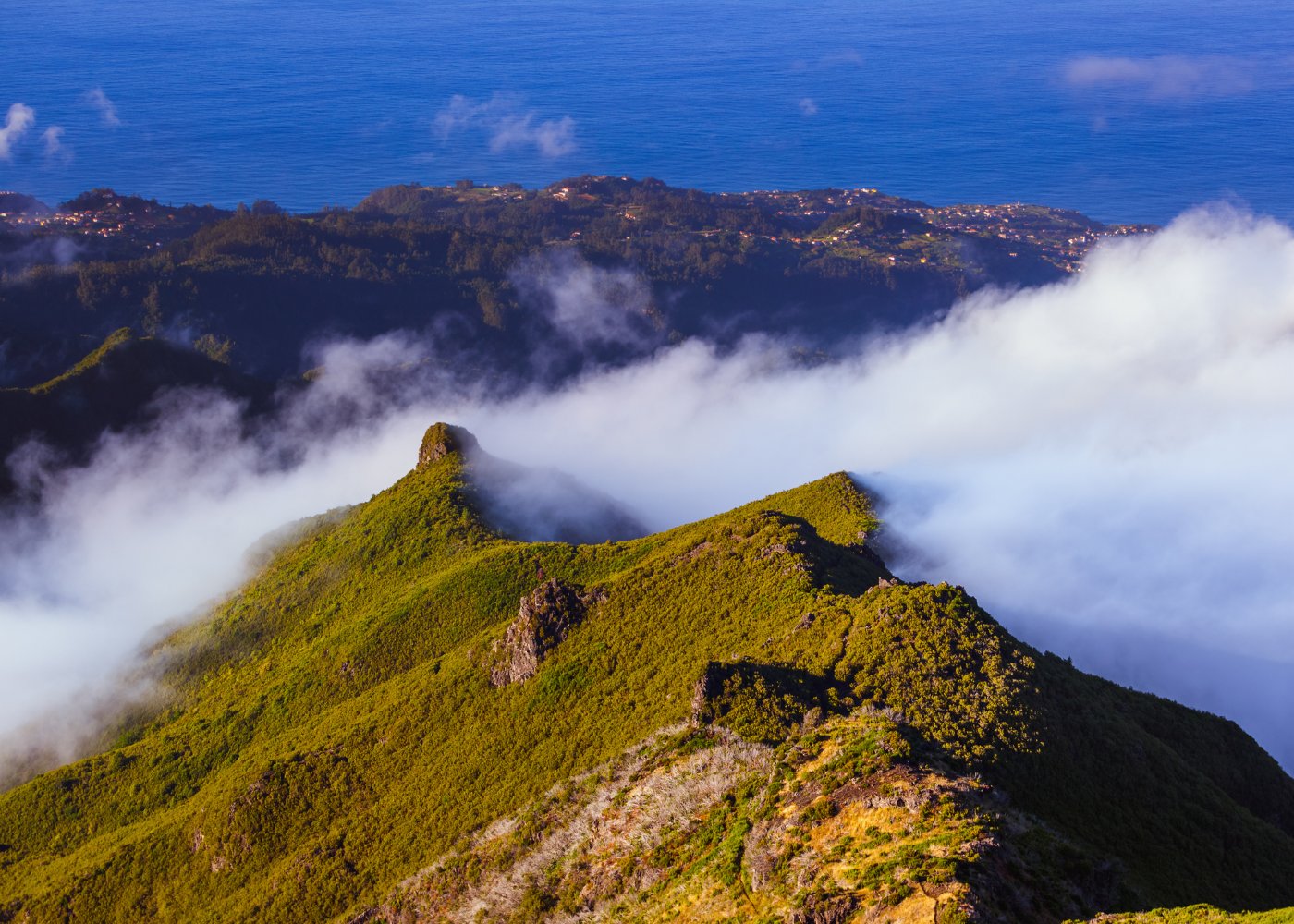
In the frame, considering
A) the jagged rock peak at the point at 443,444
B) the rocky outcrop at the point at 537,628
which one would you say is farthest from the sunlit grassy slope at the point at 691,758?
the jagged rock peak at the point at 443,444

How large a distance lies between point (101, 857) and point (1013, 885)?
43.8 meters

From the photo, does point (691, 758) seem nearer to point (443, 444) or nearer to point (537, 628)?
point (537, 628)

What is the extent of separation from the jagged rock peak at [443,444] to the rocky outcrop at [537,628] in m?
39.5

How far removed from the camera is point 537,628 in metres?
51.7

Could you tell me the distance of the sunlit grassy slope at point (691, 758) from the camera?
30.7 meters

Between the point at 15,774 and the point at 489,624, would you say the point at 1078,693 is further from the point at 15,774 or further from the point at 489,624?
the point at 15,774

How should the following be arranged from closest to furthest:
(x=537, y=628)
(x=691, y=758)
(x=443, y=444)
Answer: (x=691, y=758) → (x=537, y=628) → (x=443, y=444)

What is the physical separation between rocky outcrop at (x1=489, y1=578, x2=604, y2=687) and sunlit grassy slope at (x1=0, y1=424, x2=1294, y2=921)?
56 centimetres

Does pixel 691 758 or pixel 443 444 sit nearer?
pixel 691 758

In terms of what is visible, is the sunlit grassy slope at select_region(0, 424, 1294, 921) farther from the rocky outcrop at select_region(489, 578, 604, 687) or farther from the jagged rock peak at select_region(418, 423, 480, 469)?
the jagged rock peak at select_region(418, 423, 480, 469)

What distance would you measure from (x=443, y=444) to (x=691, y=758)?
2271 inches

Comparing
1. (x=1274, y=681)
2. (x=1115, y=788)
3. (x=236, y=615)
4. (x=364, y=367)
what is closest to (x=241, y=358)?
(x=364, y=367)

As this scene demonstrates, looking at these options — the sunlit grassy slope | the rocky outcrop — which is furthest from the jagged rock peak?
the rocky outcrop

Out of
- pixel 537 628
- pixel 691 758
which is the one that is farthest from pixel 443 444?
pixel 691 758
